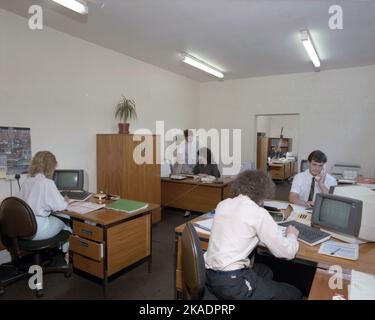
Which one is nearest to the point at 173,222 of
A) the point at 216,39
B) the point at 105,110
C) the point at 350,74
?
the point at 105,110

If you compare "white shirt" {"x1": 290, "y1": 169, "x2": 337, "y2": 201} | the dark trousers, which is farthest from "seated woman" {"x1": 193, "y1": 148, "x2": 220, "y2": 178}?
the dark trousers

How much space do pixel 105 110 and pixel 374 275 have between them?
3990 millimetres

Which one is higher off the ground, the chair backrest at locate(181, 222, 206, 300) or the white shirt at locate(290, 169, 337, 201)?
the white shirt at locate(290, 169, 337, 201)

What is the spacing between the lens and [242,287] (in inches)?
60.9

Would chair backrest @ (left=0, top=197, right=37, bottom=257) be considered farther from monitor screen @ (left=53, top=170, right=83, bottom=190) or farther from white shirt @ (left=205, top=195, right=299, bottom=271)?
white shirt @ (left=205, top=195, right=299, bottom=271)

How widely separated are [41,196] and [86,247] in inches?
25.5

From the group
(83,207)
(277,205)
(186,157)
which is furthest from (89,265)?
(186,157)

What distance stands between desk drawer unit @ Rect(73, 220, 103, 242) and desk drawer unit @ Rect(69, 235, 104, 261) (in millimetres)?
40

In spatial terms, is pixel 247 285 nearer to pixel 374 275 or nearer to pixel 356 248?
pixel 374 275

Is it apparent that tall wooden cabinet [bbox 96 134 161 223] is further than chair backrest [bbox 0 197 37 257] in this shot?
Yes

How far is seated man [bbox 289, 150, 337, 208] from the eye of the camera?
9.49ft

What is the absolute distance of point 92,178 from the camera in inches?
166

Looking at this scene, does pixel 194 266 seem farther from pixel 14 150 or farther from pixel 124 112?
pixel 124 112

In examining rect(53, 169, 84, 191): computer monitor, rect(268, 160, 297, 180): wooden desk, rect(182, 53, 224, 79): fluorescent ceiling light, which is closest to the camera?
rect(53, 169, 84, 191): computer monitor
